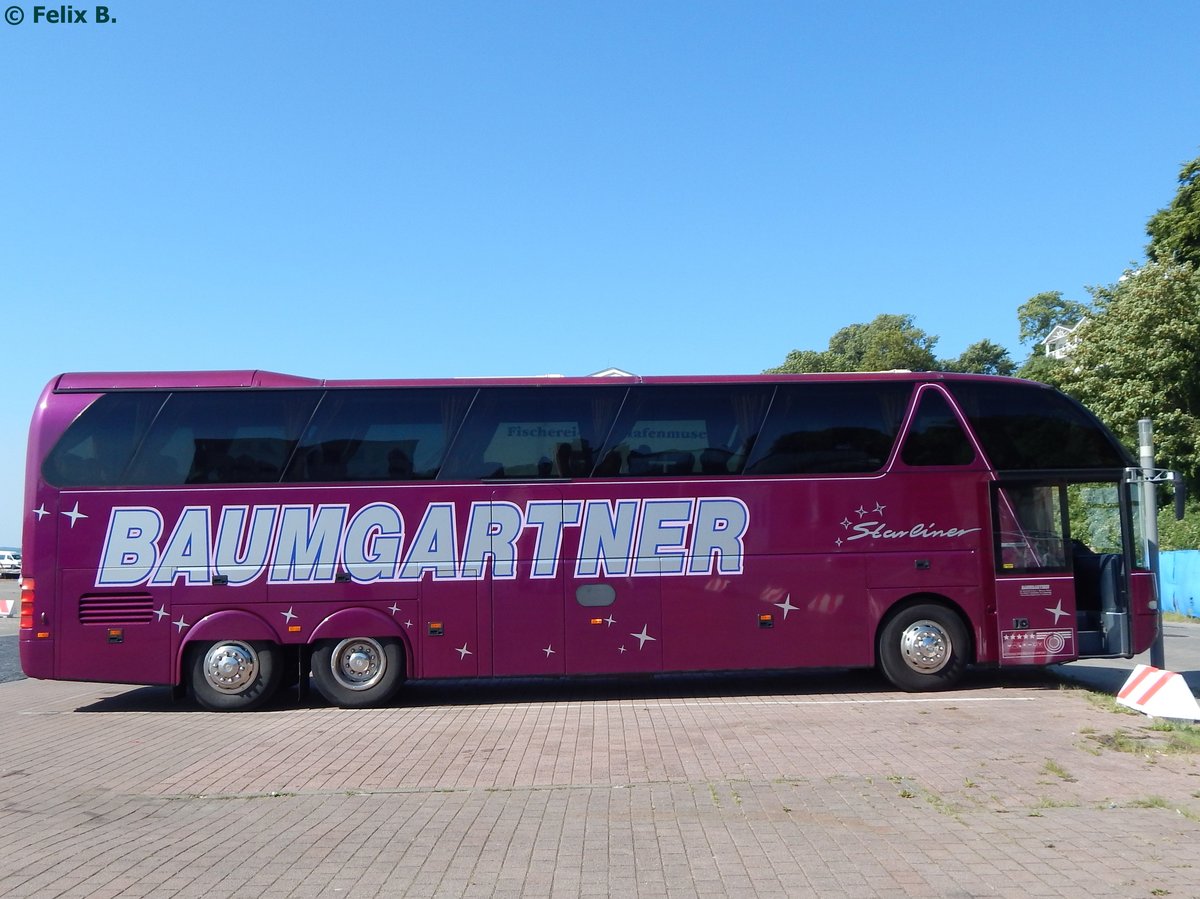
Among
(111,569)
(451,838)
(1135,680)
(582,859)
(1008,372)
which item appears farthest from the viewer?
(1008,372)

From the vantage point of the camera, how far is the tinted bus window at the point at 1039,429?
1210 cm

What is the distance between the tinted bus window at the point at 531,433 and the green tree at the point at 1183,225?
34.4 m

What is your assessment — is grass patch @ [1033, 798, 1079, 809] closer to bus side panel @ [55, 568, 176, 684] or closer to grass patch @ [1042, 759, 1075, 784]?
grass patch @ [1042, 759, 1075, 784]

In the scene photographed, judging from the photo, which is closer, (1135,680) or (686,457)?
(1135,680)

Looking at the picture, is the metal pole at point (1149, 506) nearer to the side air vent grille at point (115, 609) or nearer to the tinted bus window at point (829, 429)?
the tinted bus window at point (829, 429)

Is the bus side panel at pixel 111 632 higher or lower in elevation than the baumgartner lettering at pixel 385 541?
lower

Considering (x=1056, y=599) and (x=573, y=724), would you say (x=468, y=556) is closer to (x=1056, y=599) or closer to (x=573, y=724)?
(x=573, y=724)

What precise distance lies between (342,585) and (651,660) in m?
3.54

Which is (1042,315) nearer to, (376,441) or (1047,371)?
(1047,371)

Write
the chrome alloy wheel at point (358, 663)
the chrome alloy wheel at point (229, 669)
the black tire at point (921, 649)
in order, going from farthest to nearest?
the black tire at point (921, 649) < the chrome alloy wheel at point (358, 663) < the chrome alloy wheel at point (229, 669)

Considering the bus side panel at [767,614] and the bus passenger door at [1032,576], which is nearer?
the bus side panel at [767,614]

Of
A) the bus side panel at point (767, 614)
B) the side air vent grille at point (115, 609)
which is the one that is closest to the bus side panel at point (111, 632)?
the side air vent grille at point (115, 609)

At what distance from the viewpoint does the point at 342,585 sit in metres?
11.7

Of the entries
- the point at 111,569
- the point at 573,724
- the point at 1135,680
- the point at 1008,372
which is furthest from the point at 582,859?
the point at 1008,372
